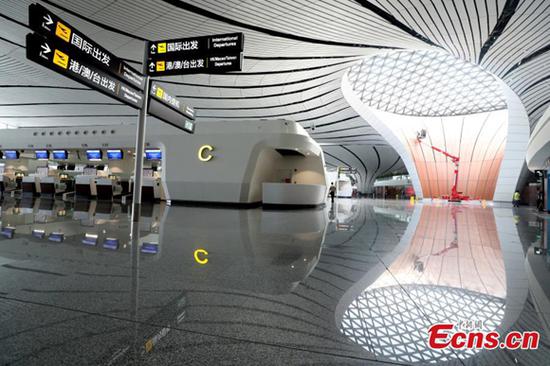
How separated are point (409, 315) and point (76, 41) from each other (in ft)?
25.0

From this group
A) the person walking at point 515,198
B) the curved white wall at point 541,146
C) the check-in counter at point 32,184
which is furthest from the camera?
the person walking at point 515,198

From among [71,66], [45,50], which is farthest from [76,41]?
[45,50]

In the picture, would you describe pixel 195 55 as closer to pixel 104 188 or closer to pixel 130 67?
pixel 130 67

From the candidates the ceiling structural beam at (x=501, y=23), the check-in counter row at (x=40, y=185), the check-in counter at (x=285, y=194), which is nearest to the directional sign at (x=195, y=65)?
the check-in counter at (x=285, y=194)

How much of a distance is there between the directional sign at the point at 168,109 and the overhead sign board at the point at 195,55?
859mm

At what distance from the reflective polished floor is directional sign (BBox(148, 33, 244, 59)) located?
559 centimetres

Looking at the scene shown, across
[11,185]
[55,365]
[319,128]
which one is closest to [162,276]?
[55,365]

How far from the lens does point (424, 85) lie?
111ft

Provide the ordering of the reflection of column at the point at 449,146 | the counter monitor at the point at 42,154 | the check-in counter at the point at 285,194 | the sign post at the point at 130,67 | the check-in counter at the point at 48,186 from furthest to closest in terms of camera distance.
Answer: the reflection of column at the point at 449,146
the counter monitor at the point at 42,154
the check-in counter at the point at 48,186
the check-in counter at the point at 285,194
the sign post at the point at 130,67

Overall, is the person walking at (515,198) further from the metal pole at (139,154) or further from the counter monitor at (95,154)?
the counter monitor at (95,154)

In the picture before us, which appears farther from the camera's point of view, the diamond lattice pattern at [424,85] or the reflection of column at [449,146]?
the reflection of column at [449,146]

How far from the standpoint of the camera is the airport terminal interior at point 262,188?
162 cm

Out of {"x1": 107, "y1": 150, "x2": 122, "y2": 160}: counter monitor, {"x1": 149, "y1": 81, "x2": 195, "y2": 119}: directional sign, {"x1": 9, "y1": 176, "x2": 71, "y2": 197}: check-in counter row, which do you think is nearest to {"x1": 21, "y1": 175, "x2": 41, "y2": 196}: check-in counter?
{"x1": 9, "y1": 176, "x2": 71, "y2": 197}: check-in counter row

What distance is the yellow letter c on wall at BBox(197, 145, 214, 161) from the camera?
1433cm
